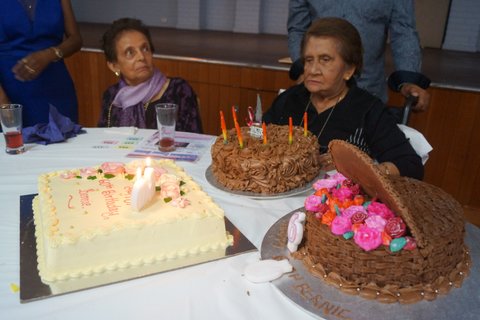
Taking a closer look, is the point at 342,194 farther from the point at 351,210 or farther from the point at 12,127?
the point at 12,127

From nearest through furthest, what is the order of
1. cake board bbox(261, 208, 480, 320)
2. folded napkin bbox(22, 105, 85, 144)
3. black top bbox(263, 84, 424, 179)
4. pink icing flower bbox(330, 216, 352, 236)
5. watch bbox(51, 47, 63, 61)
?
1. cake board bbox(261, 208, 480, 320)
2. pink icing flower bbox(330, 216, 352, 236)
3. black top bbox(263, 84, 424, 179)
4. folded napkin bbox(22, 105, 85, 144)
5. watch bbox(51, 47, 63, 61)

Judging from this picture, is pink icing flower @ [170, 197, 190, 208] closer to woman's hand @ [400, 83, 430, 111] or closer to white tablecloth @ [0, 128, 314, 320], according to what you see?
white tablecloth @ [0, 128, 314, 320]

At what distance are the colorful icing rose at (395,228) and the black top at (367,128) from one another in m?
0.74

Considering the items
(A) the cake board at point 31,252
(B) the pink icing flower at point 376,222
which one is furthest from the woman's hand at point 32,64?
(B) the pink icing flower at point 376,222

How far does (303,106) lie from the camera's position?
195cm

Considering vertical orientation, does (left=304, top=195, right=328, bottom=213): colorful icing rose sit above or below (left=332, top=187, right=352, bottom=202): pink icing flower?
below

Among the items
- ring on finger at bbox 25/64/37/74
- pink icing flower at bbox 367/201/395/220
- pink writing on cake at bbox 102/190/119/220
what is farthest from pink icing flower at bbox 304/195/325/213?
ring on finger at bbox 25/64/37/74

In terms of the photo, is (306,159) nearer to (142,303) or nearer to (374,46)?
(142,303)

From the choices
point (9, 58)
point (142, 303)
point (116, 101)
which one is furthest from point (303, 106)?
point (9, 58)

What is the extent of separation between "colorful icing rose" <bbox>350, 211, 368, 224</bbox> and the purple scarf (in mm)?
1592

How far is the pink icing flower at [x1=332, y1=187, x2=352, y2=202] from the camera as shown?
1.02m

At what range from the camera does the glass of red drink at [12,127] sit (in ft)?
5.33

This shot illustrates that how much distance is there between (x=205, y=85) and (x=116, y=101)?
4.85ft

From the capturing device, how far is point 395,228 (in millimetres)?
855
